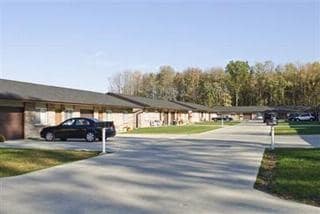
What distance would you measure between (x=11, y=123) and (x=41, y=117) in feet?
10.3

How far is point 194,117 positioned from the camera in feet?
295

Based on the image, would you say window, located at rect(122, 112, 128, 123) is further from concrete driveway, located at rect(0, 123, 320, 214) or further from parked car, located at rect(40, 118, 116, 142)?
concrete driveway, located at rect(0, 123, 320, 214)

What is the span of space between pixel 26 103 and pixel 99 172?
18.0 metres

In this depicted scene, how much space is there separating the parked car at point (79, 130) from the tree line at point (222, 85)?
8755 cm

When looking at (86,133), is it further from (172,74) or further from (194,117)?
(172,74)

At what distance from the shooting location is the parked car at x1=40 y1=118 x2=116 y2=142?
26.7 meters

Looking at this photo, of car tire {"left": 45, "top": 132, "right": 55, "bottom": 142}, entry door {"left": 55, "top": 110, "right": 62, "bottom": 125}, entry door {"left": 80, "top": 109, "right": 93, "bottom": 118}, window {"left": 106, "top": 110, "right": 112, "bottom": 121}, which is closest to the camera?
car tire {"left": 45, "top": 132, "right": 55, "bottom": 142}

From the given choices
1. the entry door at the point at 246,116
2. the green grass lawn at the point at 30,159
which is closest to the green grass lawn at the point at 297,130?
the green grass lawn at the point at 30,159

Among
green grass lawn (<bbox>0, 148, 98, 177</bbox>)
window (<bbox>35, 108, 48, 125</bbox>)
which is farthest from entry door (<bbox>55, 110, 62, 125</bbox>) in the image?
green grass lawn (<bbox>0, 148, 98, 177</bbox>)

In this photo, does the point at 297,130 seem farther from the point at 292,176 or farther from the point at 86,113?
the point at 292,176

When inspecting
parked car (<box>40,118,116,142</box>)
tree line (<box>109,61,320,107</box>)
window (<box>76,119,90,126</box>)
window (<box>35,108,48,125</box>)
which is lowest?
parked car (<box>40,118,116,142</box>)

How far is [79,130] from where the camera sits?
27.0m

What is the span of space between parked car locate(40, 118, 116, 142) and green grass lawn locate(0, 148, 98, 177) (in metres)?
7.93

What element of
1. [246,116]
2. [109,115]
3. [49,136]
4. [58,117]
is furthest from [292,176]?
[246,116]
